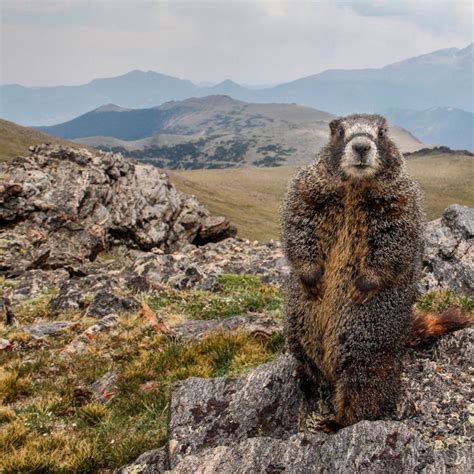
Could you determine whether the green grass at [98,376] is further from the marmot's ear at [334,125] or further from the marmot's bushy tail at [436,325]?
the marmot's ear at [334,125]

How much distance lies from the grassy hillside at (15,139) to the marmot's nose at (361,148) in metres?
134

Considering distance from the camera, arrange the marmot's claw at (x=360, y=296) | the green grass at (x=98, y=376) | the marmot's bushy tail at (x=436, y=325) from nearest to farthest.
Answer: the marmot's claw at (x=360, y=296), the marmot's bushy tail at (x=436, y=325), the green grass at (x=98, y=376)

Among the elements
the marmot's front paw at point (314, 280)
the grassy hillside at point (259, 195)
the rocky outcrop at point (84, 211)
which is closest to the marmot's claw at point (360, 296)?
the marmot's front paw at point (314, 280)

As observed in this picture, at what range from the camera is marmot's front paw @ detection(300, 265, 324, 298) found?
6875 mm

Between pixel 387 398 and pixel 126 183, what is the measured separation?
2849cm

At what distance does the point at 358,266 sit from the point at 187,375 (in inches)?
179

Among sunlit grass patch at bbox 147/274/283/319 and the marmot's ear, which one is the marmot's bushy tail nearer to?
the marmot's ear

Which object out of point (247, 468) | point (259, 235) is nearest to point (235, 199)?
point (259, 235)

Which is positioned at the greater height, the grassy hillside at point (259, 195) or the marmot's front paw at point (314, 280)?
the marmot's front paw at point (314, 280)

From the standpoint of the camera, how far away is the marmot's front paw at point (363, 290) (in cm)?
646

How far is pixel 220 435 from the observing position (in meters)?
6.66

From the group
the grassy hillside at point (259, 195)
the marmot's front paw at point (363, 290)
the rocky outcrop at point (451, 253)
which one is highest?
the marmot's front paw at point (363, 290)

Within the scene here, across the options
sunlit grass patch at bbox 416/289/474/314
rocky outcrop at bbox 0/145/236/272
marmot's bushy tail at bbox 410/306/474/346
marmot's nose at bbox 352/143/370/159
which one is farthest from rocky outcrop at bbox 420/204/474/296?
rocky outcrop at bbox 0/145/236/272

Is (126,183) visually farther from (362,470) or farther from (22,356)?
(362,470)
